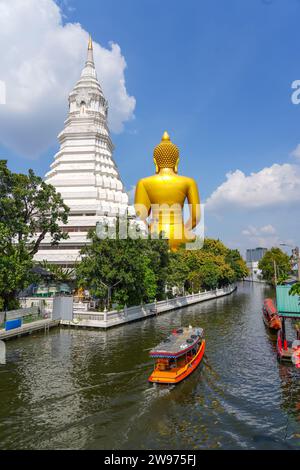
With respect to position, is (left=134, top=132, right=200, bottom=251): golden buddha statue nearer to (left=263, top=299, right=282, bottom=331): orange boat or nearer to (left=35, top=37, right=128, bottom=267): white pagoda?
(left=35, top=37, right=128, bottom=267): white pagoda

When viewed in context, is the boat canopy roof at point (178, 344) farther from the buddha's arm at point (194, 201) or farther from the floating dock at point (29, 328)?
the buddha's arm at point (194, 201)

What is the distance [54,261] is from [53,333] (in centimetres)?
1668

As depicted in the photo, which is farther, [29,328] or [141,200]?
[141,200]

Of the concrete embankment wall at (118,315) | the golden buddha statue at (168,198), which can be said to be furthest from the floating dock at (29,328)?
the golden buddha statue at (168,198)

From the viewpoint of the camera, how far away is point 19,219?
106 ft

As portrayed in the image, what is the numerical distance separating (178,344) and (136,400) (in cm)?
450

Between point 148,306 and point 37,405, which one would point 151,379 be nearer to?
point 37,405

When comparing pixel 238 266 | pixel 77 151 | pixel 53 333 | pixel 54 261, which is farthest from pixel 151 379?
pixel 238 266

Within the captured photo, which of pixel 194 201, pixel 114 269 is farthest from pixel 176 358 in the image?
pixel 194 201

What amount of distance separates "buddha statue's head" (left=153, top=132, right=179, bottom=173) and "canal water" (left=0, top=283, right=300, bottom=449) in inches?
1356

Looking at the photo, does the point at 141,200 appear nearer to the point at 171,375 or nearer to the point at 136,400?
the point at 171,375

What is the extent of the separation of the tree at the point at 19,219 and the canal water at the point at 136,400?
5315mm

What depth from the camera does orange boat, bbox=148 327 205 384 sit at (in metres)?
16.4

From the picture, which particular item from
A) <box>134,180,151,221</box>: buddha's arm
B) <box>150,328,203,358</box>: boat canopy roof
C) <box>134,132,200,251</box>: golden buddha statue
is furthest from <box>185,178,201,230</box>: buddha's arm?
<box>150,328,203,358</box>: boat canopy roof
